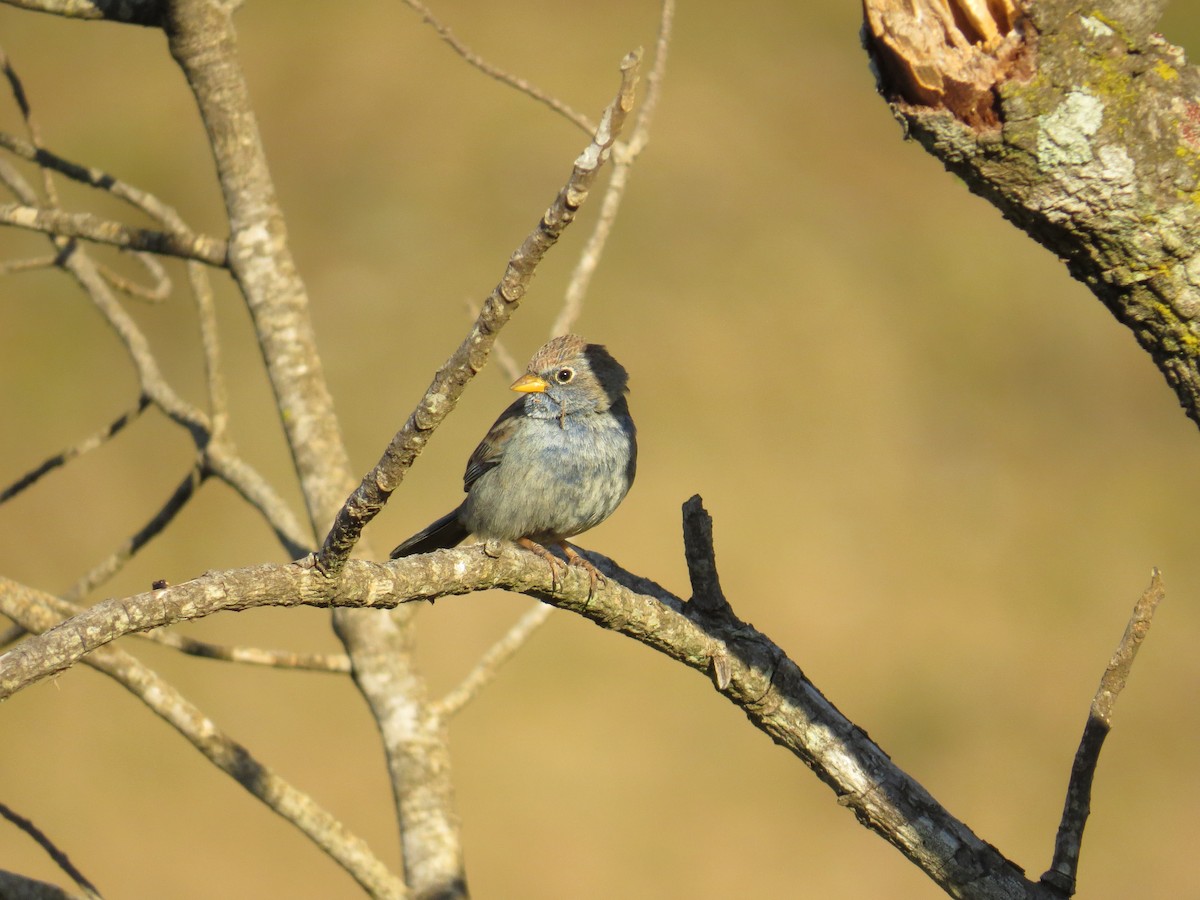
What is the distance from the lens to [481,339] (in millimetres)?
2154

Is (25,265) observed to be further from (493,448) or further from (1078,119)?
(1078,119)

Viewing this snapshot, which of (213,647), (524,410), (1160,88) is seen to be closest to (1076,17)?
(1160,88)

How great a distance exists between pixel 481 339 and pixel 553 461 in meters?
2.02

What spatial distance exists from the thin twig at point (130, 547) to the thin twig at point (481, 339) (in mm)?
2452

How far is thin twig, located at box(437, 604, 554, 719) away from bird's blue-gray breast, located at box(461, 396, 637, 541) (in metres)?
0.30

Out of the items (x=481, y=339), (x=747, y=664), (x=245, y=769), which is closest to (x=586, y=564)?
(x=747, y=664)

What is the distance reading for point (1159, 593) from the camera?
108 inches

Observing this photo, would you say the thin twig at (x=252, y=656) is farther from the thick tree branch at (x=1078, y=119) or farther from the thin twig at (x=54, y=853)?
the thick tree branch at (x=1078, y=119)

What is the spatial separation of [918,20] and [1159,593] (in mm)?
1465

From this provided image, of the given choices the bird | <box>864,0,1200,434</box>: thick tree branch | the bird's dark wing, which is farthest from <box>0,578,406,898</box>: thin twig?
<box>864,0,1200,434</box>: thick tree branch

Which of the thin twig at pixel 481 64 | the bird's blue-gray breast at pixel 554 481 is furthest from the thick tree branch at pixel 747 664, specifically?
the thin twig at pixel 481 64

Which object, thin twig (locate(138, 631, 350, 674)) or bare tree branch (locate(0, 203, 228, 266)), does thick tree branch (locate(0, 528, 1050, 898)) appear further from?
bare tree branch (locate(0, 203, 228, 266))

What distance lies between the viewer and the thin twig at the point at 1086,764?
2652 millimetres

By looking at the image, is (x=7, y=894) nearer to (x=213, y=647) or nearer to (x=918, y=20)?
(x=213, y=647)
